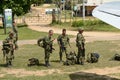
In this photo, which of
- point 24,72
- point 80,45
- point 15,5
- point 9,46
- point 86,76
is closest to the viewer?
point 86,76

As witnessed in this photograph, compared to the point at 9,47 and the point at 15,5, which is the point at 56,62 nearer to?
the point at 9,47

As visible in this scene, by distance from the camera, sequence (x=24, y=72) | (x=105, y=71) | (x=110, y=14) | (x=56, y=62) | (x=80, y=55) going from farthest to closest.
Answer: (x=56, y=62)
(x=80, y=55)
(x=105, y=71)
(x=24, y=72)
(x=110, y=14)

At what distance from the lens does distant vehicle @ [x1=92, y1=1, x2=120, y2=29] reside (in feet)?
36.6

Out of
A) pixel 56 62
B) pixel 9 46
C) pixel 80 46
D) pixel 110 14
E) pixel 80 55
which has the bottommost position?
pixel 56 62

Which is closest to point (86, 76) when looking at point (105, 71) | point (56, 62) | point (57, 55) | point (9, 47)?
point (105, 71)

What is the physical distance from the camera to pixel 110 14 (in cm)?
1198

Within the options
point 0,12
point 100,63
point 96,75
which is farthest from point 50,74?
point 0,12

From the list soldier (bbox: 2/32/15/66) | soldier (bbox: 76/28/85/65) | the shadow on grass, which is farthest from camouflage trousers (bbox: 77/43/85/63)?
soldier (bbox: 2/32/15/66)

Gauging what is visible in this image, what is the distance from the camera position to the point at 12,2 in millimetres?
46000

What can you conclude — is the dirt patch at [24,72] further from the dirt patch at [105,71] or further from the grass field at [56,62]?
the dirt patch at [105,71]

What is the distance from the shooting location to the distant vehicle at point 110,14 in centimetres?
1114

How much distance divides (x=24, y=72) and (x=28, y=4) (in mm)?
31970

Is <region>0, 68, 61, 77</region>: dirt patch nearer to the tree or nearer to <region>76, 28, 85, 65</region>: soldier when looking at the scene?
<region>76, 28, 85, 65</region>: soldier

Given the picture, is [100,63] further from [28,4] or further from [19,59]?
[28,4]
